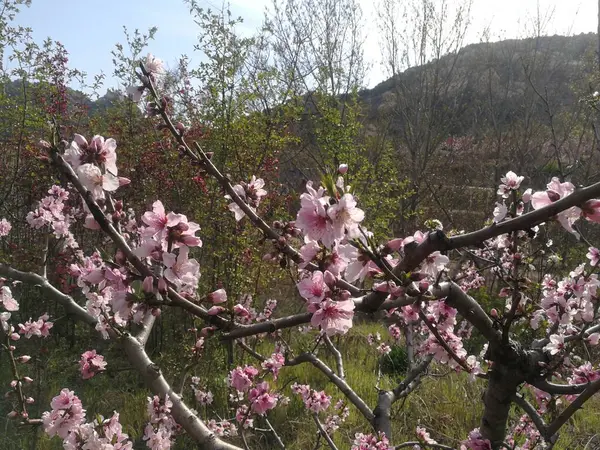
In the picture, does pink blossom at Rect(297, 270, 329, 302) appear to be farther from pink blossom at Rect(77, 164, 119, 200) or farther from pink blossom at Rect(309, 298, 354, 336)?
pink blossom at Rect(77, 164, 119, 200)

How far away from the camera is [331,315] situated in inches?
43.6

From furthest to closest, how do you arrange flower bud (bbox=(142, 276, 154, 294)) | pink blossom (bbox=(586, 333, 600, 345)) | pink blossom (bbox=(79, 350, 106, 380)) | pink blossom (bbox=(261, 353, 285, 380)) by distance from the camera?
pink blossom (bbox=(261, 353, 285, 380)) < pink blossom (bbox=(79, 350, 106, 380)) < pink blossom (bbox=(586, 333, 600, 345)) < flower bud (bbox=(142, 276, 154, 294))

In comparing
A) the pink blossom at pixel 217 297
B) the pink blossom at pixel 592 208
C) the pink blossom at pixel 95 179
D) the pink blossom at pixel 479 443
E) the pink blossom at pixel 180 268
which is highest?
the pink blossom at pixel 95 179

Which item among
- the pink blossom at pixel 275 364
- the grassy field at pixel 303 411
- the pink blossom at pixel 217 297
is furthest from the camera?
the grassy field at pixel 303 411

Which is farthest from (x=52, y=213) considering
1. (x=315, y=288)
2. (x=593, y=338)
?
(x=593, y=338)

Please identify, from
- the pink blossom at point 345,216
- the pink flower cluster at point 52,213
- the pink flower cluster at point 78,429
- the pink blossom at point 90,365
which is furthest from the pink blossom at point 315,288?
the pink flower cluster at point 52,213

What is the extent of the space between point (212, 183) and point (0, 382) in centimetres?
320

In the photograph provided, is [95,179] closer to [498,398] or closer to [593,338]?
[498,398]

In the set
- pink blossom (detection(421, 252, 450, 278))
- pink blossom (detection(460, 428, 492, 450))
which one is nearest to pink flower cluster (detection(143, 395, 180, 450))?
pink blossom (detection(460, 428, 492, 450))

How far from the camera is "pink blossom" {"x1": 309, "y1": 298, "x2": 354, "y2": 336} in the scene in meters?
1.06

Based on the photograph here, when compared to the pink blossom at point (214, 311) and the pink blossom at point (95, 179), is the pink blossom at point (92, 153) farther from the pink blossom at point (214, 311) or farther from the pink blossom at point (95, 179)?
the pink blossom at point (214, 311)

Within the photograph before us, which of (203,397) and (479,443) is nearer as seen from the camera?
(479,443)

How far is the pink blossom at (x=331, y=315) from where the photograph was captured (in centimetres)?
106

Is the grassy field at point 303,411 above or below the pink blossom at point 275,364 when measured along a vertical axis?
below
